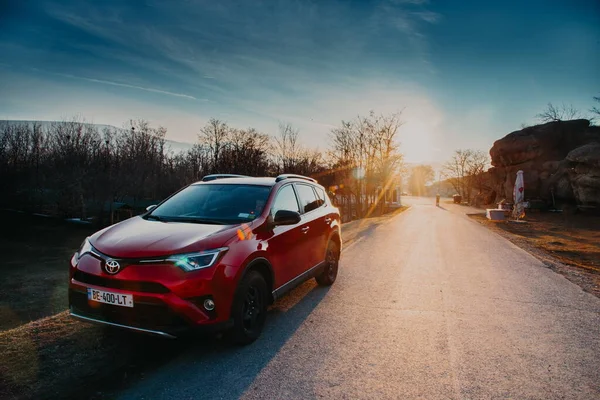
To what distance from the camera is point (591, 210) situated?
29484mm

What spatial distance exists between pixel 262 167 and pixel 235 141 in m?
9.61

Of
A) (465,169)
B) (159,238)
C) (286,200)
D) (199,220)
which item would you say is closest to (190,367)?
(159,238)

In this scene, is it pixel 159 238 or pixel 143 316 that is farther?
pixel 159 238

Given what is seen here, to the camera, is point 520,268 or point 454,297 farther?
point 520,268

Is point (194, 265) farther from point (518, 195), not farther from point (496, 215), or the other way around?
point (496, 215)

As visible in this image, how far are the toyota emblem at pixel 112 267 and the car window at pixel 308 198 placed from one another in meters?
2.96

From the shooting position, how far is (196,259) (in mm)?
3533

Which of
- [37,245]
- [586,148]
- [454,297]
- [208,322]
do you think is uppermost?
[586,148]

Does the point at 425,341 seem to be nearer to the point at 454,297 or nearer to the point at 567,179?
the point at 454,297

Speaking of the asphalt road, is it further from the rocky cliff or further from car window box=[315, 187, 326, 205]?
the rocky cliff

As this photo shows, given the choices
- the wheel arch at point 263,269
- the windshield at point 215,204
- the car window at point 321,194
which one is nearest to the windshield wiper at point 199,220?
the windshield at point 215,204

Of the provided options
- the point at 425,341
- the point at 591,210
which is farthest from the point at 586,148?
the point at 425,341

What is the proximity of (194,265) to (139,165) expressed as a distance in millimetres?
57518

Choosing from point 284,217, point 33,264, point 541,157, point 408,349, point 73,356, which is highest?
point 541,157
